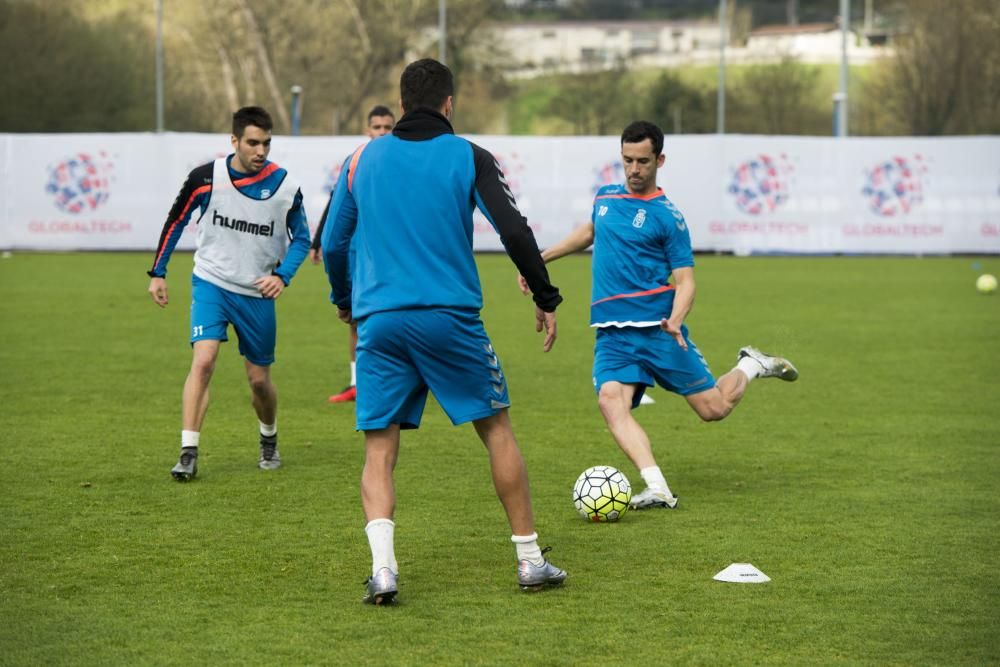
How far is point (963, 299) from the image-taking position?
844 inches

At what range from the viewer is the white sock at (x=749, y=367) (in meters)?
8.93

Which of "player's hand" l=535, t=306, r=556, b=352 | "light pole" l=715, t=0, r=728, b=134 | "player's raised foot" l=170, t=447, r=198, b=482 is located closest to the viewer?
"player's hand" l=535, t=306, r=556, b=352

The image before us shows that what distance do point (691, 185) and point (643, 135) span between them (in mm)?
21811

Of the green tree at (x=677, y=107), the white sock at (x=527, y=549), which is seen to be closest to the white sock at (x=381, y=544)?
the white sock at (x=527, y=549)

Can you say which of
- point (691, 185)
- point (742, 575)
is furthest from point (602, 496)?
point (691, 185)

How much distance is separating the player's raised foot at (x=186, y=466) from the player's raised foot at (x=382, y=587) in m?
2.95

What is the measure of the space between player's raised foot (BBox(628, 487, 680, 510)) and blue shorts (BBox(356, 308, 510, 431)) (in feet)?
6.97

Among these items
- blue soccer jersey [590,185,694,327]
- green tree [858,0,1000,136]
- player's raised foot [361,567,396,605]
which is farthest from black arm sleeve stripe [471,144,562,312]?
green tree [858,0,1000,136]

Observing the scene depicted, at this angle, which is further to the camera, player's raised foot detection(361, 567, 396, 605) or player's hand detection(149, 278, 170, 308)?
player's hand detection(149, 278, 170, 308)

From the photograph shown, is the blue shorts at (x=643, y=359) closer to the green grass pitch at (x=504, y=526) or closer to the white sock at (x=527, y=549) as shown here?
the green grass pitch at (x=504, y=526)

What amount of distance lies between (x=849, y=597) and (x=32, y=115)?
42710mm

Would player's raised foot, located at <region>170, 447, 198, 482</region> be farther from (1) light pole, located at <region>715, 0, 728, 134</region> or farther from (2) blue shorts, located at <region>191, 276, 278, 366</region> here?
(1) light pole, located at <region>715, 0, 728, 134</region>

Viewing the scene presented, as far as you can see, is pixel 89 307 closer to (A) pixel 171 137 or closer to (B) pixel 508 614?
(A) pixel 171 137

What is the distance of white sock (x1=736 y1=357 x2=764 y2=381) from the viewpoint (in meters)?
8.93
